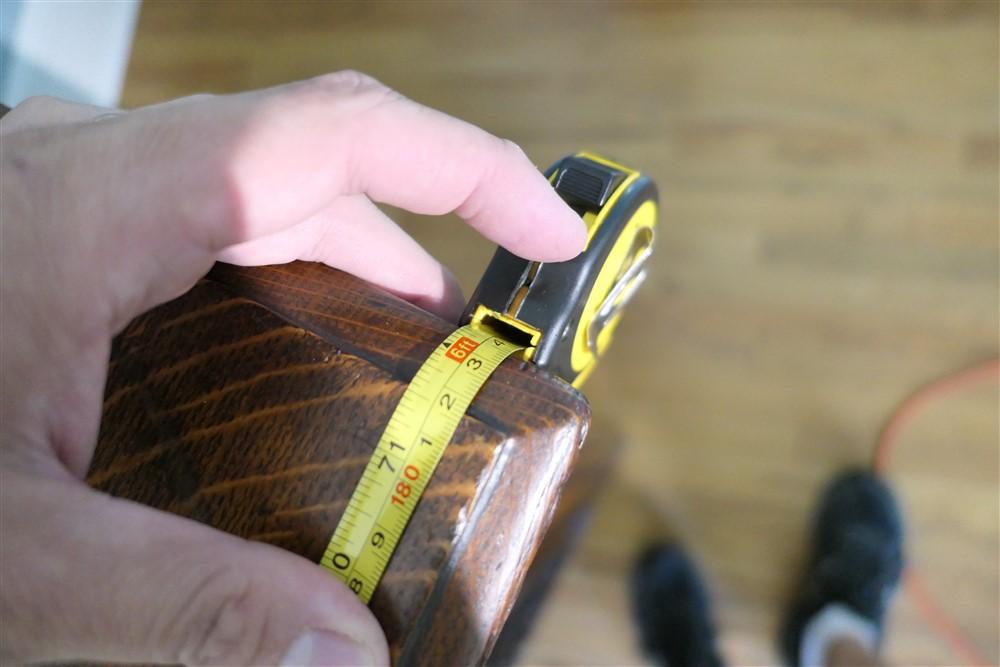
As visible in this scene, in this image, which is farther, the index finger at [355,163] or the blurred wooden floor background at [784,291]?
the blurred wooden floor background at [784,291]

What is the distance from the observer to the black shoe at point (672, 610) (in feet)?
3.59

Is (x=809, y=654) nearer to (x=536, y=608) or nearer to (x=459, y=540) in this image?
(x=536, y=608)

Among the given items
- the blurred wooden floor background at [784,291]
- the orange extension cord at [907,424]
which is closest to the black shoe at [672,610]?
the blurred wooden floor background at [784,291]

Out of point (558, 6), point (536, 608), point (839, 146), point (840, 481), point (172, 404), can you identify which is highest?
point (558, 6)

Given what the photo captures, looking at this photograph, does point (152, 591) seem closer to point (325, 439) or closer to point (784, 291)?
point (325, 439)

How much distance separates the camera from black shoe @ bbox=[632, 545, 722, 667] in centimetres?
109

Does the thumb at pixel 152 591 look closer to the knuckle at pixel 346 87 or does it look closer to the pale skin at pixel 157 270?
the pale skin at pixel 157 270

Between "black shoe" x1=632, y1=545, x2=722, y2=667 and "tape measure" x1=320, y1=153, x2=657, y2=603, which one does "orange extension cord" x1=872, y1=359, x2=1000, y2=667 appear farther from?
"tape measure" x1=320, y1=153, x2=657, y2=603

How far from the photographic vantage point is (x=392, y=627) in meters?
0.36

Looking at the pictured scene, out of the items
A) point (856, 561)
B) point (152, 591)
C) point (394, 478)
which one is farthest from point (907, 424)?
point (152, 591)

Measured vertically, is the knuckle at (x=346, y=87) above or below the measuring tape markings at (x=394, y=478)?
above

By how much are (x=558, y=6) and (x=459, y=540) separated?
4.09 feet

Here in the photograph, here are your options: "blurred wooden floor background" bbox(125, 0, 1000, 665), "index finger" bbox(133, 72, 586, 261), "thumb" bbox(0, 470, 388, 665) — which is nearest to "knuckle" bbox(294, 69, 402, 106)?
"index finger" bbox(133, 72, 586, 261)

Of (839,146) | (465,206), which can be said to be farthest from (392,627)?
(839,146)
